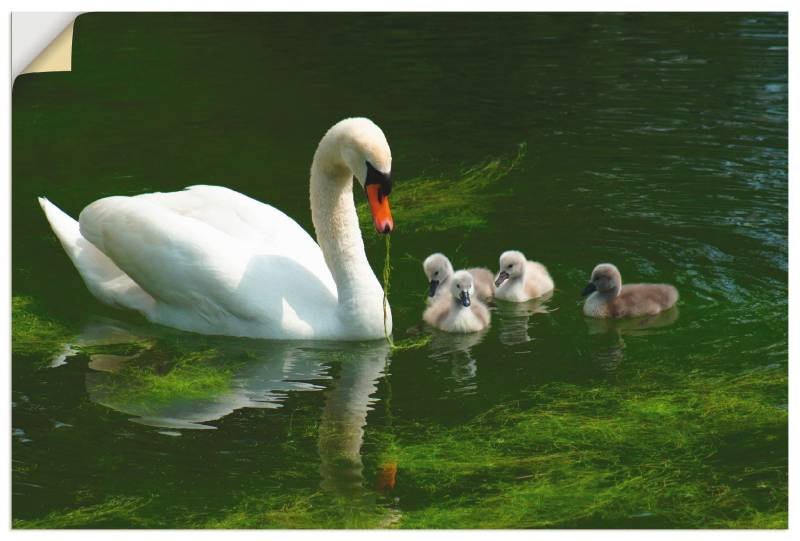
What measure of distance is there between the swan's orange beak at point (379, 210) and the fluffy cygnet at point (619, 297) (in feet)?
Result: 6.03

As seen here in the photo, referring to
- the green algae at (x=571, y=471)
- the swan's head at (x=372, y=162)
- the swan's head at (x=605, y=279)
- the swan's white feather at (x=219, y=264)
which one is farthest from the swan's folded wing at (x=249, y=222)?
the green algae at (x=571, y=471)

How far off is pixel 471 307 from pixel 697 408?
73.8 inches

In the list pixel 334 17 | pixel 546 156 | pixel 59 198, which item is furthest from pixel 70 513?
pixel 334 17

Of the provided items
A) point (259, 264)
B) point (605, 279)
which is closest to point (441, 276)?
point (605, 279)

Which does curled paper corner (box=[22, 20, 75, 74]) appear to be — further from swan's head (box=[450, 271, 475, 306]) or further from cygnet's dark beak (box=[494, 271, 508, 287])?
cygnet's dark beak (box=[494, 271, 508, 287])

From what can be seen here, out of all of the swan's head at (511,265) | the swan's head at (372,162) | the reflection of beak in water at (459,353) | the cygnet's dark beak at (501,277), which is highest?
the swan's head at (372,162)

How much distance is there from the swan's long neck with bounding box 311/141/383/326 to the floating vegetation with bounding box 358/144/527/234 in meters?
1.94

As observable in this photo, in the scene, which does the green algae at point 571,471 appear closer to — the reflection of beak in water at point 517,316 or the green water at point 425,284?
the green water at point 425,284

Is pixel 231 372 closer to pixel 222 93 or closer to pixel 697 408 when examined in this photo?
pixel 697 408

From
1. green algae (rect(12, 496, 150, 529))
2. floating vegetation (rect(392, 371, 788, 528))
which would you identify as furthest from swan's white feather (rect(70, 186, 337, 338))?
green algae (rect(12, 496, 150, 529))

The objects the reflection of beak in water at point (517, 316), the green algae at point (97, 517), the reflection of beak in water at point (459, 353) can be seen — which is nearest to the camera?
the green algae at point (97, 517)

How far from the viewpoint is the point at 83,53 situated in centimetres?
1175

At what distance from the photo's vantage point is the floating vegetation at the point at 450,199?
11.2 metres

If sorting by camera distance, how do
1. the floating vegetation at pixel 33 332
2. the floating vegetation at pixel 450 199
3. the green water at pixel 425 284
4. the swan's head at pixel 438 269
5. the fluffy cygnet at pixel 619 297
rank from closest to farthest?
the green water at pixel 425 284 < the floating vegetation at pixel 33 332 < the fluffy cygnet at pixel 619 297 < the swan's head at pixel 438 269 < the floating vegetation at pixel 450 199
